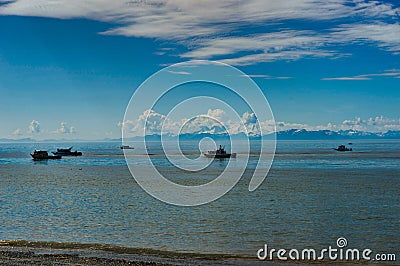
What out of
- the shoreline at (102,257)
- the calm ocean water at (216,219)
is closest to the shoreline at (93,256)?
the shoreline at (102,257)

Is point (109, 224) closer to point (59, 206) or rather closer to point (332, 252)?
point (59, 206)

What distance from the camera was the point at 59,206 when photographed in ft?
149

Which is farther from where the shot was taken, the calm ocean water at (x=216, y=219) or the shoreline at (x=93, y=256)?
the calm ocean water at (x=216, y=219)

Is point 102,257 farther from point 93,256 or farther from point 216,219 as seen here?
point 216,219

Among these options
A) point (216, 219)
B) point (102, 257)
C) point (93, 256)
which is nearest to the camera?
point (102, 257)

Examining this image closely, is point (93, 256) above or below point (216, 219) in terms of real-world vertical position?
below

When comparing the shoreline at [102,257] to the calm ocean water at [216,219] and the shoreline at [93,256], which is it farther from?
the calm ocean water at [216,219]

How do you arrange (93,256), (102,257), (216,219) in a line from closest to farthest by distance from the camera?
(102,257) < (93,256) < (216,219)

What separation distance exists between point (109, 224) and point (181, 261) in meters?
13.0

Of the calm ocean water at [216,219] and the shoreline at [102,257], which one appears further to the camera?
the calm ocean water at [216,219]

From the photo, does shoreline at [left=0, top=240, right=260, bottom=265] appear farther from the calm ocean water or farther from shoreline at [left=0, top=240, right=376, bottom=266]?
the calm ocean water

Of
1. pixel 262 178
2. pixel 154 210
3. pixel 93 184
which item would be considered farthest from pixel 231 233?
pixel 262 178

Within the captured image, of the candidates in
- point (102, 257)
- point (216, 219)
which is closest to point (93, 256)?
point (102, 257)

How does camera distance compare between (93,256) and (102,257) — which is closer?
(102,257)
